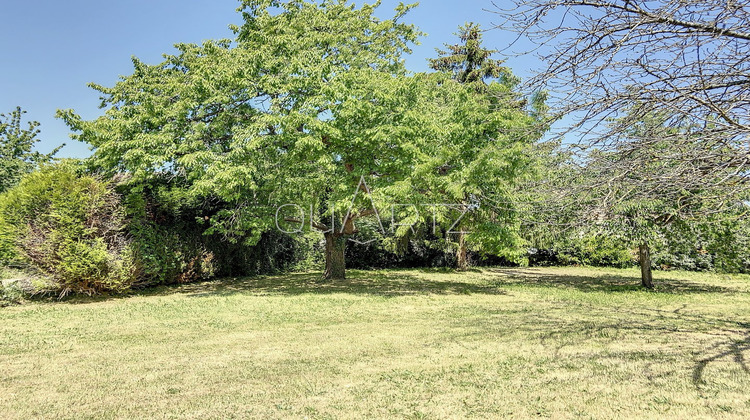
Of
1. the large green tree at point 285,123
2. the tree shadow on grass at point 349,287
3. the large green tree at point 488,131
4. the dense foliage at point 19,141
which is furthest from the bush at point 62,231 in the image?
the dense foliage at point 19,141

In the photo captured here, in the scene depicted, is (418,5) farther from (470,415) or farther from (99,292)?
(470,415)

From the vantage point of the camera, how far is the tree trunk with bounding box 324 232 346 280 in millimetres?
15415

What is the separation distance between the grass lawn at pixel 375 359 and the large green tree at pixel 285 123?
11.0 feet

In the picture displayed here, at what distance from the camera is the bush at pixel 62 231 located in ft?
32.6

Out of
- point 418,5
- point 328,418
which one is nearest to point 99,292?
point 328,418

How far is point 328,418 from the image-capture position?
348 cm

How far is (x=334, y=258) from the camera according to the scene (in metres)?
15.5

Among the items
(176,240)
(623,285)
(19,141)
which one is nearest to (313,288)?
(176,240)

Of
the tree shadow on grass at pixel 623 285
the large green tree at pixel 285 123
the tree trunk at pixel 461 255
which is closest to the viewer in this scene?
the large green tree at pixel 285 123

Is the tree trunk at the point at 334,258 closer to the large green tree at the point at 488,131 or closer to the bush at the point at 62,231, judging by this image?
the large green tree at the point at 488,131

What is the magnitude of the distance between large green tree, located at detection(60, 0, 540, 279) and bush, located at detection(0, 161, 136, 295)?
55.9 inches

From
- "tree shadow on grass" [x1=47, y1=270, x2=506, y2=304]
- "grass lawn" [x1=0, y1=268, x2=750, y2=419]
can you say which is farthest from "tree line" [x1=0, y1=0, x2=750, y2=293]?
"grass lawn" [x1=0, y1=268, x2=750, y2=419]

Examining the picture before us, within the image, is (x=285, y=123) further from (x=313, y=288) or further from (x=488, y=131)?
(x=488, y=131)

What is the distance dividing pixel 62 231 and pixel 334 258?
7997mm
